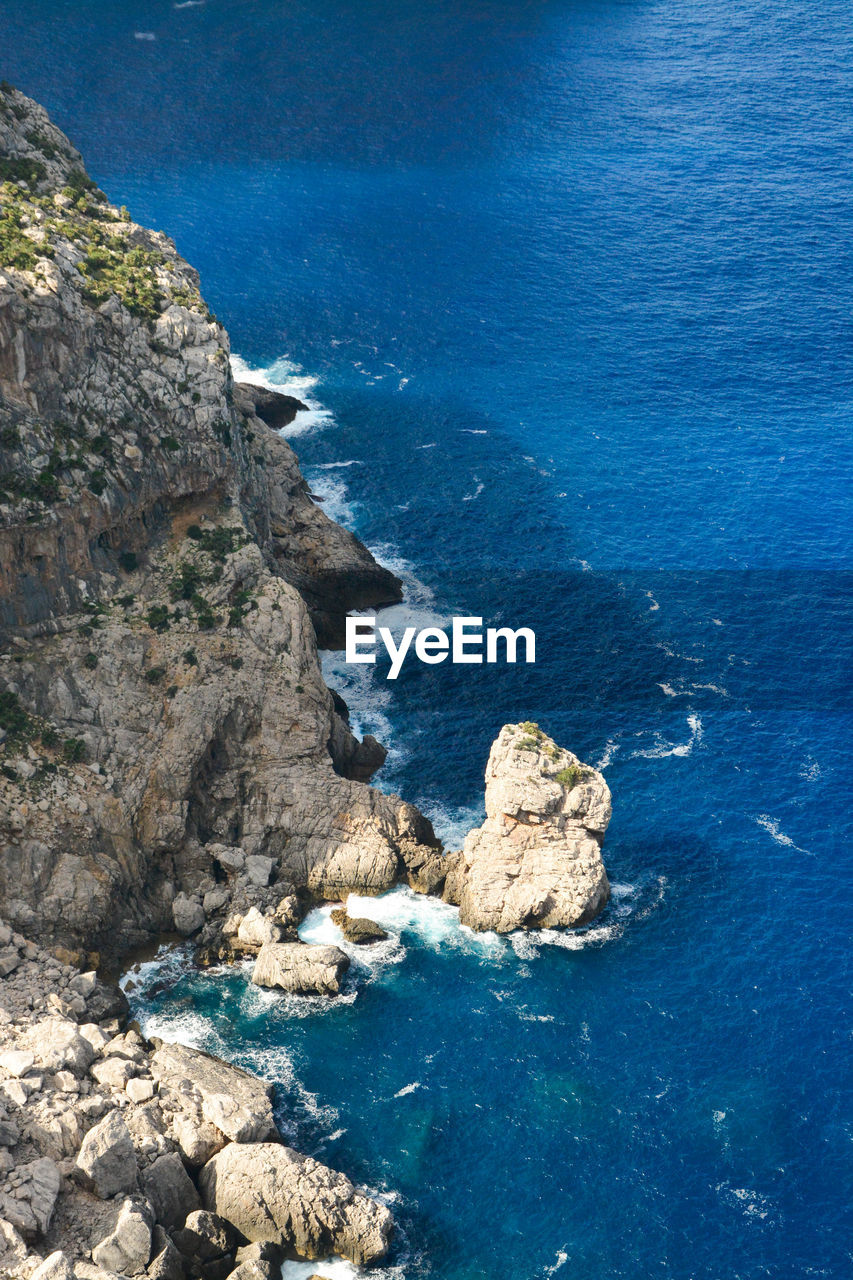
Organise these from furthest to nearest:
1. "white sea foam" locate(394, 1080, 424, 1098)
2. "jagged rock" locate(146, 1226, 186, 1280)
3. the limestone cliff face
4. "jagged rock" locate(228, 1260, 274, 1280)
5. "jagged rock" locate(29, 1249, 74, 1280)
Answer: the limestone cliff face → "white sea foam" locate(394, 1080, 424, 1098) → "jagged rock" locate(228, 1260, 274, 1280) → "jagged rock" locate(146, 1226, 186, 1280) → "jagged rock" locate(29, 1249, 74, 1280)

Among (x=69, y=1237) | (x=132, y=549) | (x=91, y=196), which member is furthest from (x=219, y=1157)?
(x=91, y=196)

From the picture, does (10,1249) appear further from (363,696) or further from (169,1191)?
(363,696)

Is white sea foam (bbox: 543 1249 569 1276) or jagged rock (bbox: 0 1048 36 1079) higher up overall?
jagged rock (bbox: 0 1048 36 1079)

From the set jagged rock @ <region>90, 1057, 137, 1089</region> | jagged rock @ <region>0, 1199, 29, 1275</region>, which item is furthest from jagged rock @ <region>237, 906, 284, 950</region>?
jagged rock @ <region>0, 1199, 29, 1275</region>

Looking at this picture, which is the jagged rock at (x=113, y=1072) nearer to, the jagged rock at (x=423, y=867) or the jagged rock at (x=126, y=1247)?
the jagged rock at (x=126, y=1247)

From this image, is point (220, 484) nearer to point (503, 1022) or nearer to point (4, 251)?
point (4, 251)

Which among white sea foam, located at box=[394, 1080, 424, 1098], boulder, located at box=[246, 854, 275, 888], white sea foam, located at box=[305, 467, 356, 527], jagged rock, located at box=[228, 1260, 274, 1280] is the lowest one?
jagged rock, located at box=[228, 1260, 274, 1280]

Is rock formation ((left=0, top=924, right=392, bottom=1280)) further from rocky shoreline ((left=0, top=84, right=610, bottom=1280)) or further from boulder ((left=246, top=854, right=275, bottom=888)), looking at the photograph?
boulder ((left=246, top=854, right=275, bottom=888))
